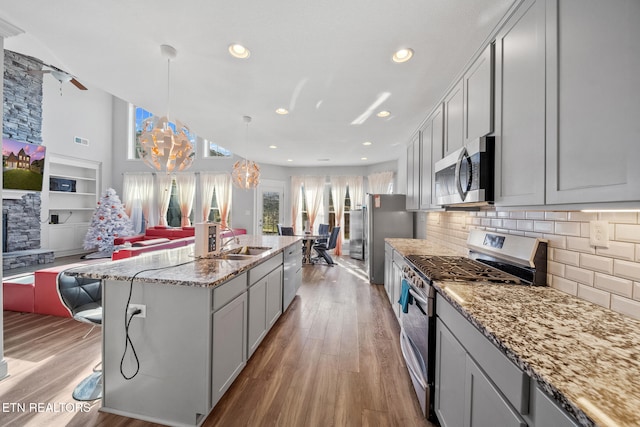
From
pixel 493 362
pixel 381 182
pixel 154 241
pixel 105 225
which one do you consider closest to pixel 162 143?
pixel 154 241

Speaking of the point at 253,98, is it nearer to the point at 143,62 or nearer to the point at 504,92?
the point at 143,62

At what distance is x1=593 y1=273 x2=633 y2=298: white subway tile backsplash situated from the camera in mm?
1000

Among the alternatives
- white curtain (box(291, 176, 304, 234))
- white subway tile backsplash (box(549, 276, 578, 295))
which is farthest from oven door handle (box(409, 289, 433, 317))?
white curtain (box(291, 176, 304, 234))

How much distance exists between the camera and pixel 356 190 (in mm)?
7262

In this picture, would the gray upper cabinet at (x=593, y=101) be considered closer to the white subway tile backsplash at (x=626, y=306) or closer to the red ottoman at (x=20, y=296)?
the white subway tile backsplash at (x=626, y=306)

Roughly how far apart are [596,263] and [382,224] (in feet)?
11.2

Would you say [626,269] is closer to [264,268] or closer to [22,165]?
[264,268]

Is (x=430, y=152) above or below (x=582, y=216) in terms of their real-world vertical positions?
above

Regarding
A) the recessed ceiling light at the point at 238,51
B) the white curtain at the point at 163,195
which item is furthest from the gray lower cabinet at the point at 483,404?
the white curtain at the point at 163,195

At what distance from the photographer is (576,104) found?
3.04 ft

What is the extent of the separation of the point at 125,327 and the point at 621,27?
2.63 metres

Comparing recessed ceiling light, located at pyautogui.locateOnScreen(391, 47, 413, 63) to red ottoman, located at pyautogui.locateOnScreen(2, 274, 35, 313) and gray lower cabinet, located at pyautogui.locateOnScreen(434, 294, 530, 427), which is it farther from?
red ottoman, located at pyautogui.locateOnScreen(2, 274, 35, 313)

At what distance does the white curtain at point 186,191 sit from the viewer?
753 centimetres

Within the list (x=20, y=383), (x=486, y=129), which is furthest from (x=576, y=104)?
(x=20, y=383)
